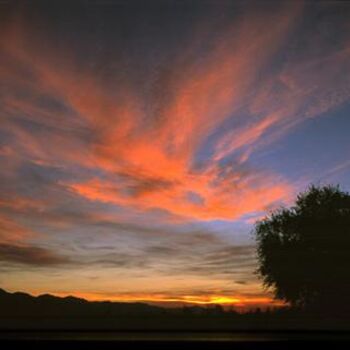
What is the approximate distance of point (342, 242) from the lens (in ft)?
76.1

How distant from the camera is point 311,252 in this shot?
75.7 feet

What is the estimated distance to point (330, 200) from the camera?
25.2 meters

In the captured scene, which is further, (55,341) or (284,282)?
(284,282)

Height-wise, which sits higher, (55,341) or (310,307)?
(310,307)

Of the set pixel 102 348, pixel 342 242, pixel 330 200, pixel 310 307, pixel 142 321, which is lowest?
pixel 102 348

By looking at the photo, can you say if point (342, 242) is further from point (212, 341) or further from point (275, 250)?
point (212, 341)

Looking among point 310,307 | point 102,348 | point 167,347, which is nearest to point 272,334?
point 167,347

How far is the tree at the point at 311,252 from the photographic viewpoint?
72.9 ft

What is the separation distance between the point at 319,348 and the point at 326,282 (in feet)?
61.9

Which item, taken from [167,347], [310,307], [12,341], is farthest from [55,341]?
[310,307]

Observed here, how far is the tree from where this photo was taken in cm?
2222

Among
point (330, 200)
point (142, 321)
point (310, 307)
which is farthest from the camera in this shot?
point (330, 200)

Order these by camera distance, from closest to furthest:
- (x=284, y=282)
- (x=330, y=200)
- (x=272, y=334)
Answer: (x=272, y=334)
(x=284, y=282)
(x=330, y=200)

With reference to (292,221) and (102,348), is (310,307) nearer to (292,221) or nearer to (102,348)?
(292,221)
